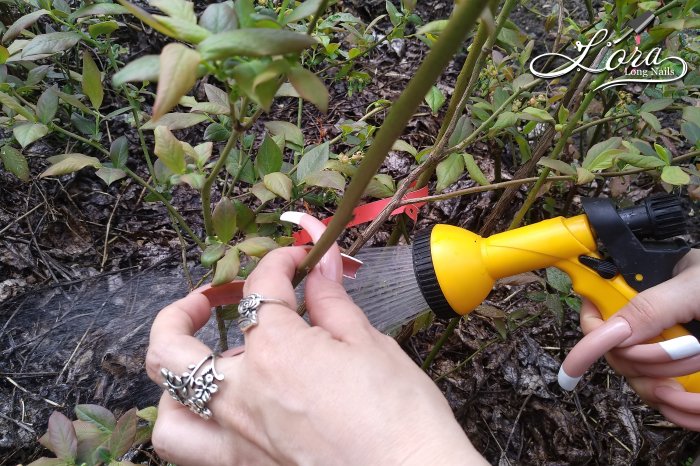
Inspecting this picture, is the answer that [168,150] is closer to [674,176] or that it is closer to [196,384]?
[196,384]

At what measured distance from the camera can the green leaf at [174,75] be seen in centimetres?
46

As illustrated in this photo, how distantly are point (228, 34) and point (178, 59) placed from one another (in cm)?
5

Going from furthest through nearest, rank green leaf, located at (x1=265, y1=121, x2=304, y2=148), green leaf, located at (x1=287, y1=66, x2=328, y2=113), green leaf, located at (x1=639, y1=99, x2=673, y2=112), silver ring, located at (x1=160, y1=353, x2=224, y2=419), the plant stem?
1. green leaf, located at (x1=639, y1=99, x2=673, y2=112)
2. green leaf, located at (x1=265, y1=121, x2=304, y2=148)
3. silver ring, located at (x1=160, y1=353, x2=224, y2=419)
4. green leaf, located at (x1=287, y1=66, x2=328, y2=113)
5. the plant stem

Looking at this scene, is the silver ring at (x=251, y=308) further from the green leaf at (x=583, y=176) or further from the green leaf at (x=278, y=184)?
the green leaf at (x=583, y=176)

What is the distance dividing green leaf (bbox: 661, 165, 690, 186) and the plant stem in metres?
0.69

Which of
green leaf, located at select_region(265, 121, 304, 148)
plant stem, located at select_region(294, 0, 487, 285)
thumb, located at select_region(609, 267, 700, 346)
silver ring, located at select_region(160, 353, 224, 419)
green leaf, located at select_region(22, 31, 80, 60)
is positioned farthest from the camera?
green leaf, located at select_region(265, 121, 304, 148)

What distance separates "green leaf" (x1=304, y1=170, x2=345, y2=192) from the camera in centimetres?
99

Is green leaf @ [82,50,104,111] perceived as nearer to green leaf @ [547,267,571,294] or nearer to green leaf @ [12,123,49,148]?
green leaf @ [12,123,49,148]

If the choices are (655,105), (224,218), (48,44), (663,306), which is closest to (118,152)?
(48,44)

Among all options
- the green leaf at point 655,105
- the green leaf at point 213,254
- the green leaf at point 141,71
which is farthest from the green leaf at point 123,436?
the green leaf at point 655,105

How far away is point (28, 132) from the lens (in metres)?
1.02

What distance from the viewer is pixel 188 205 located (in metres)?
1.85

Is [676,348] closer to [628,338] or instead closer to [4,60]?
[628,338]

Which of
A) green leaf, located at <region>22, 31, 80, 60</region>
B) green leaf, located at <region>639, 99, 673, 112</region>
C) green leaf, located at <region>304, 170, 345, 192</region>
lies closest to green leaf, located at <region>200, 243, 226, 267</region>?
green leaf, located at <region>304, 170, 345, 192</region>
